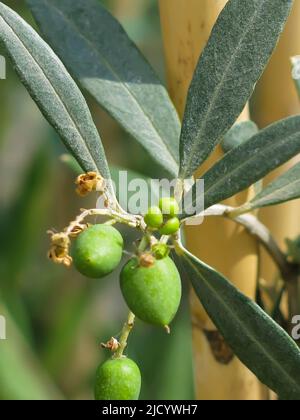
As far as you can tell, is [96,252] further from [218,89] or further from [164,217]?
[218,89]

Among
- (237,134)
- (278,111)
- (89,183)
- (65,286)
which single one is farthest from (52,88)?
(65,286)

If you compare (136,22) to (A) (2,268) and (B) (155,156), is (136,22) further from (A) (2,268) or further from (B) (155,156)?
(B) (155,156)

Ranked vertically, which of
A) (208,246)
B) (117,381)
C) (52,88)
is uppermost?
(52,88)

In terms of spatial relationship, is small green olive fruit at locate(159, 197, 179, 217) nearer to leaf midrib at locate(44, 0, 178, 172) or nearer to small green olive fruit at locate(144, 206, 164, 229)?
small green olive fruit at locate(144, 206, 164, 229)

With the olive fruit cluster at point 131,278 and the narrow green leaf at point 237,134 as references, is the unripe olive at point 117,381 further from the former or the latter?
the narrow green leaf at point 237,134
